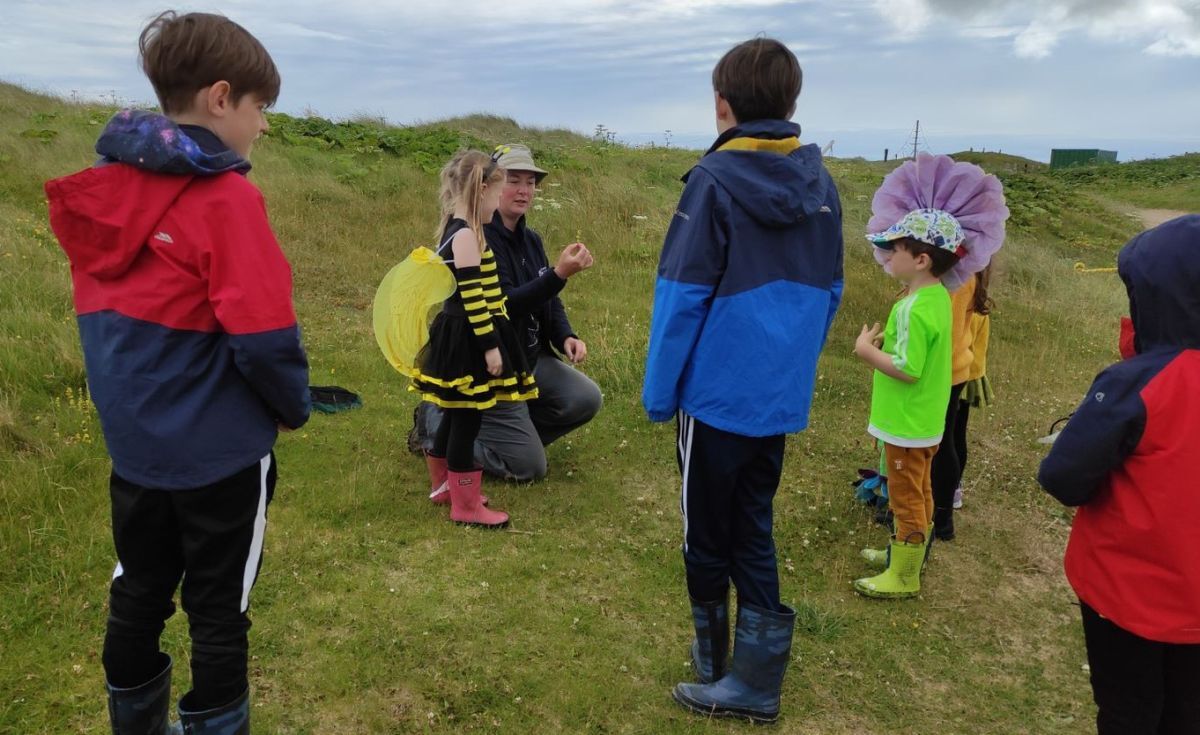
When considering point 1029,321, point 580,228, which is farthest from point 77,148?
point 1029,321

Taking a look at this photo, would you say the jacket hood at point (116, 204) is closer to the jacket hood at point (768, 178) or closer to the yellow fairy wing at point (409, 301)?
the jacket hood at point (768, 178)

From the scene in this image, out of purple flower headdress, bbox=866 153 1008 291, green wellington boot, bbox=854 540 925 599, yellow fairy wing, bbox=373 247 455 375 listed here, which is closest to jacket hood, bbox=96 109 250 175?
yellow fairy wing, bbox=373 247 455 375

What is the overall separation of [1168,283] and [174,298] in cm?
256

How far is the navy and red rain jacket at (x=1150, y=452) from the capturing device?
7.02ft

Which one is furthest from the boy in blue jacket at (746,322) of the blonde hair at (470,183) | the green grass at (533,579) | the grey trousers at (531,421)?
the grey trousers at (531,421)

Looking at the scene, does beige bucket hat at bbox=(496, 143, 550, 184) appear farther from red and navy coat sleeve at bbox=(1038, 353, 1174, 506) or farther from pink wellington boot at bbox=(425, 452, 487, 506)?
red and navy coat sleeve at bbox=(1038, 353, 1174, 506)

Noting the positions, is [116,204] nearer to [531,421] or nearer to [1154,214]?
[531,421]

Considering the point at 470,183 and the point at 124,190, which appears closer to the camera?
the point at 124,190

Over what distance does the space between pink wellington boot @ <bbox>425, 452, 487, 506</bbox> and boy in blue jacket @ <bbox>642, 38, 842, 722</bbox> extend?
206cm

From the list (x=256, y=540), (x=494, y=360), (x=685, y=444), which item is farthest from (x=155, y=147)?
(x=494, y=360)

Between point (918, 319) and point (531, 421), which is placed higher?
point (918, 319)

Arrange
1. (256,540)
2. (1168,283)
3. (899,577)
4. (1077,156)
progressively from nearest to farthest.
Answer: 1. (1168,283)
2. (256,540)
3. (899,577)
4. (1077,156)

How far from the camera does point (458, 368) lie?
4.34 m

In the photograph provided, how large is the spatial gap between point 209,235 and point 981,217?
3.38m
